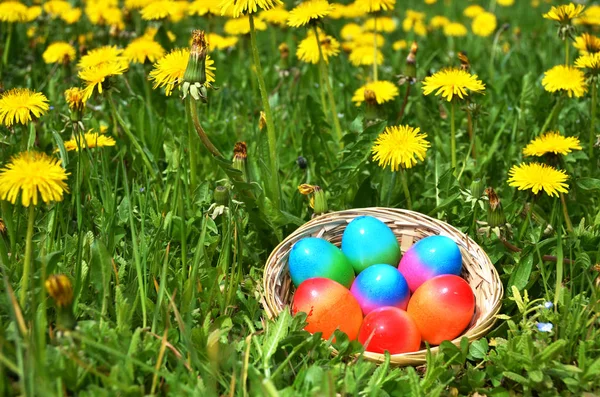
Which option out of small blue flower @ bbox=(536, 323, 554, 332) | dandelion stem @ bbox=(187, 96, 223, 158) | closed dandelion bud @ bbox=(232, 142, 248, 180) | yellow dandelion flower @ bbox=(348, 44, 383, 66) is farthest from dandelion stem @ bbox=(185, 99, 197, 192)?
yellow dandelion flower @ bbox=(348, 44, 383, 66)

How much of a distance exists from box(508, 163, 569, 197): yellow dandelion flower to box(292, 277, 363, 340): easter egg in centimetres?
58

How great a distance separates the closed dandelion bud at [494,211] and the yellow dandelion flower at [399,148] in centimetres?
22

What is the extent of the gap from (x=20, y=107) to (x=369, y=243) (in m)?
1.04

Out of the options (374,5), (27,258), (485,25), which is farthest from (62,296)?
(485,25)

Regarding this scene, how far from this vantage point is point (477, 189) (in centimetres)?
196

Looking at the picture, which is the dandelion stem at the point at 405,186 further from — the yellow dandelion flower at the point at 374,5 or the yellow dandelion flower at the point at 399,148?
the yellow dandelion flower at the point at 374,5

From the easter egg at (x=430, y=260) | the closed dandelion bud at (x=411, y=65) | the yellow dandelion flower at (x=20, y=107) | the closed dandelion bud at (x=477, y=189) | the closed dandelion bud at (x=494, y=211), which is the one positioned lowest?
the easter egg at (x=430, y=260)

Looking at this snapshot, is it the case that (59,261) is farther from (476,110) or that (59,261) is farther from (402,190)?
(476,110)

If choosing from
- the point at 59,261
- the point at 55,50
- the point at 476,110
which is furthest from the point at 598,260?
the point at 55,50

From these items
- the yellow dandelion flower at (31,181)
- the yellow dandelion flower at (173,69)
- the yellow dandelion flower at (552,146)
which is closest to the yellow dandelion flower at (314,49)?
the yellow dandelion flower at (173,69)

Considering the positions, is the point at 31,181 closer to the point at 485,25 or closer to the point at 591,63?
the point at 591,63

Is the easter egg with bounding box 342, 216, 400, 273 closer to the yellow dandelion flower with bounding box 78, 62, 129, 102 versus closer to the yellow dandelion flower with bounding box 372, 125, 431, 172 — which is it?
the yellow dandelion flower with bounding box 372, 125, 431, 172

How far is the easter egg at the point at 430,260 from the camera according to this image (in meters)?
1.96

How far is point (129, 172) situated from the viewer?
2473 mm
